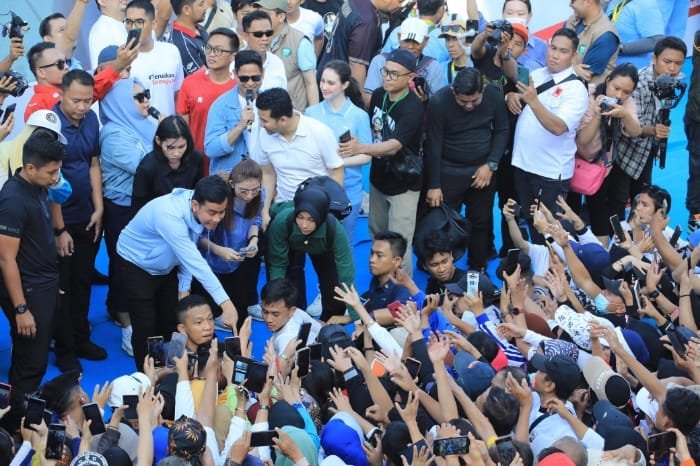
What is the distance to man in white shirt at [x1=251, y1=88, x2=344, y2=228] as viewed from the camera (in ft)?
21.4

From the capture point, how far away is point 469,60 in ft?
26.4

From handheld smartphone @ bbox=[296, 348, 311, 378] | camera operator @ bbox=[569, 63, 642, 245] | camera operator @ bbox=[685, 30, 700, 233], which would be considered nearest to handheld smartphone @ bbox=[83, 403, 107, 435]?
handheld smartphone @ bbox=[296, 348, 311, 378]

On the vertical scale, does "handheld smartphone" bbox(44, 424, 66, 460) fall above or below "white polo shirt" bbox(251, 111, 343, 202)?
below

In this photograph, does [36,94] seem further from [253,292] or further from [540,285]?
[540,285]

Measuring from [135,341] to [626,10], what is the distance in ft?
19.5

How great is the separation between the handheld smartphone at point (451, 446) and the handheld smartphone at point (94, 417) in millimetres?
1356

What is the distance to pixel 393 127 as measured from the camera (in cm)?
711

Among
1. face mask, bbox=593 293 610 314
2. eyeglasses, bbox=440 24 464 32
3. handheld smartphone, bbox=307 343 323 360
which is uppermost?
eyeglasses, bbox=440 24 464 32

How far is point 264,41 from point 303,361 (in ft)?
10.2

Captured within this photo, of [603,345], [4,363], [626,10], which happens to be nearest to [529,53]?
[626,10]

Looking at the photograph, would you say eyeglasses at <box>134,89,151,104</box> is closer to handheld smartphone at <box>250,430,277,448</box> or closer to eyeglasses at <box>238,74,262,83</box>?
eyeglasses at <box>238,74,262,83</box>

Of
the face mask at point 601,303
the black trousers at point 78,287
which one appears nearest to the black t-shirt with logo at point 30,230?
the black trousers at point 78,287

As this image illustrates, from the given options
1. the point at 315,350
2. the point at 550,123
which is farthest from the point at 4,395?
the point at 550,123

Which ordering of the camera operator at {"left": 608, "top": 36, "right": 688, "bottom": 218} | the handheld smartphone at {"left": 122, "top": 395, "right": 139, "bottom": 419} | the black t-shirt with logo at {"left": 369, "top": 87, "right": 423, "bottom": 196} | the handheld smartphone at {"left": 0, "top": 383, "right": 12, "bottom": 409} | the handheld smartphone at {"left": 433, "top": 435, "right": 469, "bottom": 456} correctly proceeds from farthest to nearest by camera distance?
the camera operator at {"left": 608, "top": 36, "right": 688, "bottom": 218} → the black t-shirt with logo at {"left": 369, "top": 87, "right": 423, "bottom": 196} → the handheld smartphone at {"left": 122, "top": 395, "right": 139, "bottom": 419} → the handheld smartphone at {"left": 0, "top": 383, "right": 12, "bottom": 409} → the handheld smartphone at {"left": 433, "top": 435, "right": 469, "bottom": 456}
